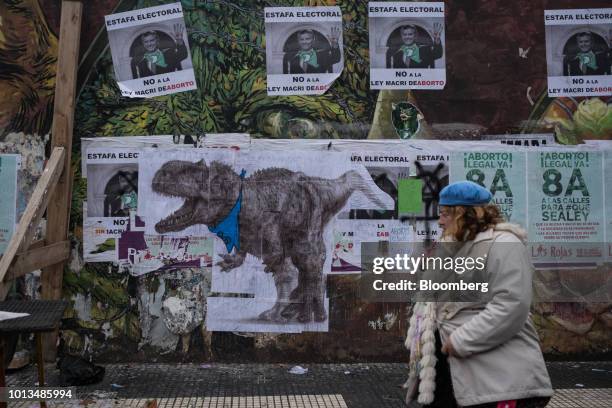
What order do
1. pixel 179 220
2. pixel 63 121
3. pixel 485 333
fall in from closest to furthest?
pixel 485 333, pixel 63 121, pixel 179 220

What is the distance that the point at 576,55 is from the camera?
7066mm

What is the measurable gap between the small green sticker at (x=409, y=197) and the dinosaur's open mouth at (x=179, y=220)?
83.5 inches

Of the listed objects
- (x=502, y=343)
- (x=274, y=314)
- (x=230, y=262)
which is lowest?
(x=274, y=314)

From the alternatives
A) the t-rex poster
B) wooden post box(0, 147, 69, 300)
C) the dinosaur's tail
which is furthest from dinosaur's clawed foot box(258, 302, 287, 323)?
wooden post box(0, 147, 69, 300)

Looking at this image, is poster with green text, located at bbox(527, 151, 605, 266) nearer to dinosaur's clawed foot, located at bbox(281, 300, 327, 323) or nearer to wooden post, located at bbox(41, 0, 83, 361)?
dinosaur's clawed foot, located at bbox(281, 300, 327, 323)

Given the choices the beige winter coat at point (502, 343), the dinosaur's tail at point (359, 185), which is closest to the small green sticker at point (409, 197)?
the dinosaur's tail at point (359, 185)

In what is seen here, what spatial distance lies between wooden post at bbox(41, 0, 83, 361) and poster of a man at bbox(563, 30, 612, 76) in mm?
5044

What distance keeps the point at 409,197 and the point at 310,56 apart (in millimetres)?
1789

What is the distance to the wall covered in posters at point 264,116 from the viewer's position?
679cm

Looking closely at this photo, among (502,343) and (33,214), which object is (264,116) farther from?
(502,343)

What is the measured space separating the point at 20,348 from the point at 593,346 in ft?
19.1

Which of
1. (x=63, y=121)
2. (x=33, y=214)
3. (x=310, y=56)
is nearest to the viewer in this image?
(x=33, y=214)

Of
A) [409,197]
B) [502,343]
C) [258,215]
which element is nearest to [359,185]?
[409,197]

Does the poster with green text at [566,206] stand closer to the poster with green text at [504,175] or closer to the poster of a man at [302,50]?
the poster with green text at [504,175]
